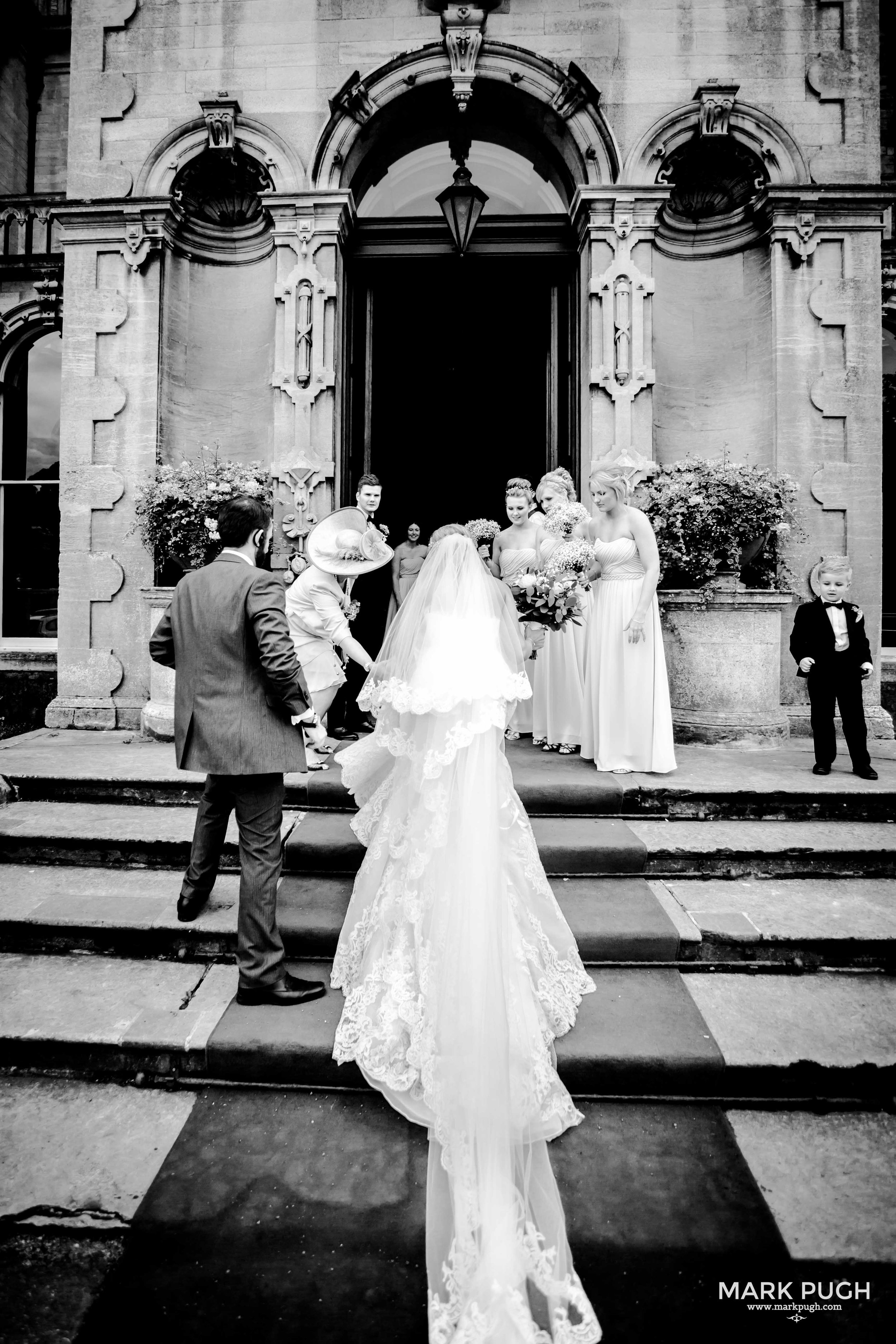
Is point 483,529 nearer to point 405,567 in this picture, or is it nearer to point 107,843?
point 405,567

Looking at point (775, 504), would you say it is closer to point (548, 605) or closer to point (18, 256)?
point (548, 605)

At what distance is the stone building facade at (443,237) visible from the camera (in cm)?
762

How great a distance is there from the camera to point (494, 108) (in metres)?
8.33

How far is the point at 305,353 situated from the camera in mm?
7855

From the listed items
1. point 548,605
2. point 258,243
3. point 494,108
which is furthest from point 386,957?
point 494,108

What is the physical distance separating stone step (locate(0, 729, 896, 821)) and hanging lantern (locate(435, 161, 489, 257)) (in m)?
5.15

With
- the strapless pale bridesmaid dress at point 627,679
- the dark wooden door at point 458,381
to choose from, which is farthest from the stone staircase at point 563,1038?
the dark wooden door at point 458,381

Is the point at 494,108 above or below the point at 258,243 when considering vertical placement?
above

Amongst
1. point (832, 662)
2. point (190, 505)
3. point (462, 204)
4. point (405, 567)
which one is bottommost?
point (832, 662)

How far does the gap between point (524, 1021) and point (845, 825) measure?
3.31 meters

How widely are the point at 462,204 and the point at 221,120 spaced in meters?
3.06

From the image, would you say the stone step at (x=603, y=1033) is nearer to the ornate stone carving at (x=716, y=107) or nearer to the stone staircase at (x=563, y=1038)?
the stone staircase at (x=563, y=1038)

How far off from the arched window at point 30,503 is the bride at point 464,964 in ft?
26.6

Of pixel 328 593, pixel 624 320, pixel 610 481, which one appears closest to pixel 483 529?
pixel 610 481
